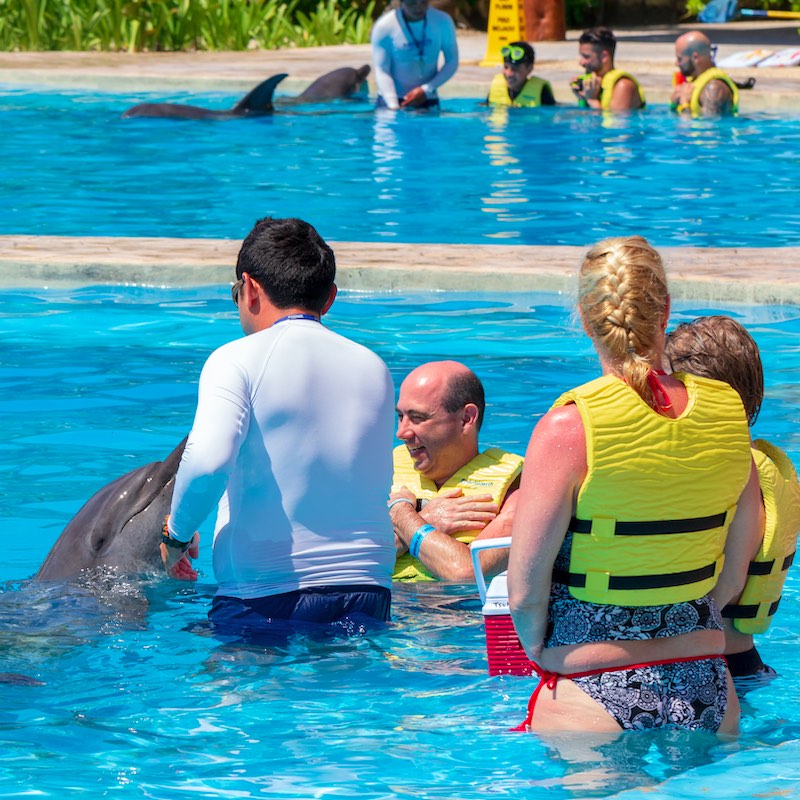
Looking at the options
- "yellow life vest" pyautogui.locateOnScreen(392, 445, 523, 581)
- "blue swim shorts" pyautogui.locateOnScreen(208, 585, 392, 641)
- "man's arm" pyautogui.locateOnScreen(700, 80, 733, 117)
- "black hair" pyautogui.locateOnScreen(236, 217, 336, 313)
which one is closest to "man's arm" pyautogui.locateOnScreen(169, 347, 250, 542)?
"black hair" pyautogui.locateOnScreen(236, 217, 336, 313)

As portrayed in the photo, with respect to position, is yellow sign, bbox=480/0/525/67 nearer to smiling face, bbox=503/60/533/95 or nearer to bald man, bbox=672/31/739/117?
smiling face, bbox=503/60/533/95

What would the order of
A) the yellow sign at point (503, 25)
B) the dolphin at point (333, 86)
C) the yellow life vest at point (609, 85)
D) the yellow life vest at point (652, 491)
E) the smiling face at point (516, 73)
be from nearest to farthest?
→ 1. the yellow life vest at point (652, 491)
2. the yellow life vest at point (609, 85)
3. the smiling face at point (516, 73)
4. the dolphin at point (333, 86)
5. the yellow sign at point (503, 25)

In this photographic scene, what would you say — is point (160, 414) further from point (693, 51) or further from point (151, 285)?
point (693, 51)

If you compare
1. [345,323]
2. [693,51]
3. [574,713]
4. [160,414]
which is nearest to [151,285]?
[345,323]

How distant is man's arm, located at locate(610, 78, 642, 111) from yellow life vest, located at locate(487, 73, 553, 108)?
0.94 meters

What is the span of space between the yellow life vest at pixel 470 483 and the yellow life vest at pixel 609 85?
12.7 metres

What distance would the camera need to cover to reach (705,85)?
54.3 ft

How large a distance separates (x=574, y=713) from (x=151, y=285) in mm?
6688

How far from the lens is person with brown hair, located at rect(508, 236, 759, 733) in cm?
312

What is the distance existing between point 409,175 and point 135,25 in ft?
34.3

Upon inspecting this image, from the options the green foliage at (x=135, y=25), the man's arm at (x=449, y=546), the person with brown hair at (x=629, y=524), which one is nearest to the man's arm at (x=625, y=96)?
the green foliage at (x=135, y=25)

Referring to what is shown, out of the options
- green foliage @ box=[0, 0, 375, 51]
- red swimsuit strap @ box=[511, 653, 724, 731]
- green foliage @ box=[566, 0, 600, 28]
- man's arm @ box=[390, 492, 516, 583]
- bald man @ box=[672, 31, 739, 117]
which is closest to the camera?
red swimsuit strap @ box=[511, 653, 724, 731]

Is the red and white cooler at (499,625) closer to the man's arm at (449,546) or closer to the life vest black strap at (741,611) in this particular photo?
the life vest black strap at (741,611)

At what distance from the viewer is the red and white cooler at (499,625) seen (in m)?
3.64
